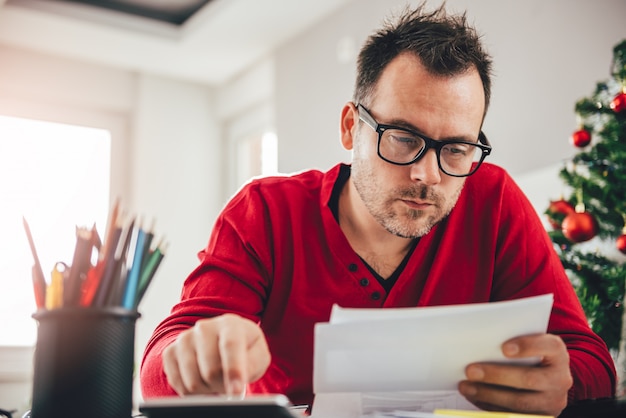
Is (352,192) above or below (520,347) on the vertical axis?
above

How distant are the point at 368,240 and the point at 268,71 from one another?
10.2ft

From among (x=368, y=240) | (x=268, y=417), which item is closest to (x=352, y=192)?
(x=368, y=240)

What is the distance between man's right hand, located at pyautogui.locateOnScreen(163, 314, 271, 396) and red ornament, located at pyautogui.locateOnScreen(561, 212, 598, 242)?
1186 millimetres

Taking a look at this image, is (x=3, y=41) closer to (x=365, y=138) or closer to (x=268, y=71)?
(x=268, y=71)

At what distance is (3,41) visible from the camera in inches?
159

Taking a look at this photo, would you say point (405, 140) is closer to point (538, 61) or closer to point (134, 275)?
point (134, 275)

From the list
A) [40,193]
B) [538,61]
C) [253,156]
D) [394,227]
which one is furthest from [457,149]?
[253,156]

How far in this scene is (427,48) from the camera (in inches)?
49.3

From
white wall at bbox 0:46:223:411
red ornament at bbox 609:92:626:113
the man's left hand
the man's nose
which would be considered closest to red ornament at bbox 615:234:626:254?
red ornament at bbox 609:92:626:113

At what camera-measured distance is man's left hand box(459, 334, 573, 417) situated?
0.79 metres

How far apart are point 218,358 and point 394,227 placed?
0.61 metres

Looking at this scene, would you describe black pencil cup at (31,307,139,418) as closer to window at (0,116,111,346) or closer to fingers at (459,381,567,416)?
fingers at (459,381,567,416)

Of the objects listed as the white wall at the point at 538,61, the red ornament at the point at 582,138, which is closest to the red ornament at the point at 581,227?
the red ornament at the point at 582,138

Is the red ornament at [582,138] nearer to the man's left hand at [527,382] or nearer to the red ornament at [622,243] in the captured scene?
the red ornament at [622,243]
